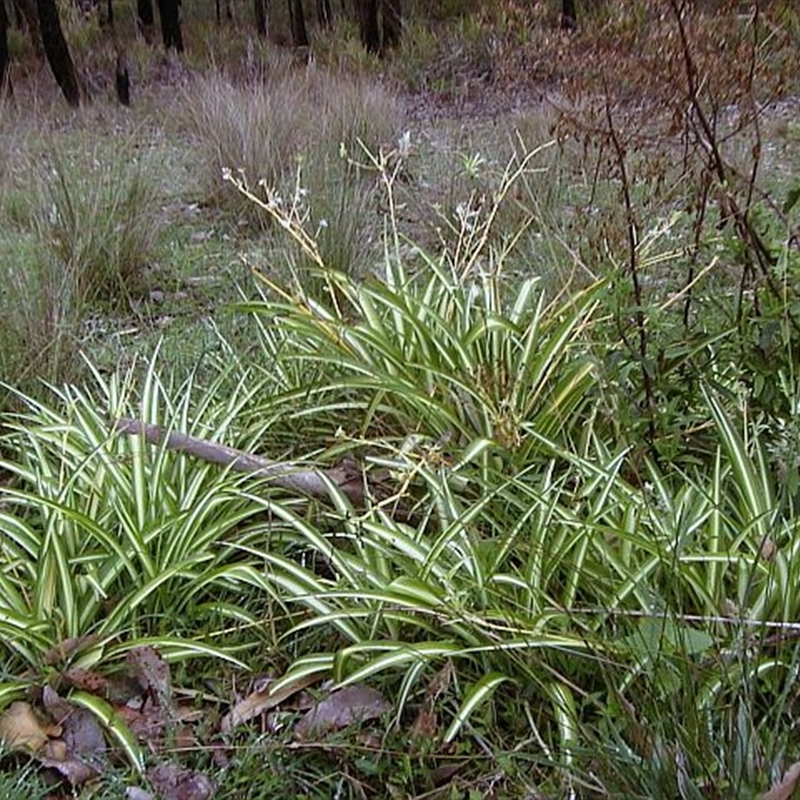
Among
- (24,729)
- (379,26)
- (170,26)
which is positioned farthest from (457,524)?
(170,26)

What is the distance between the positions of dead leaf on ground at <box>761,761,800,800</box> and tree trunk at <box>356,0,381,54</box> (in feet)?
40.5

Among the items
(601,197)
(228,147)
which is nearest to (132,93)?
(228,147)

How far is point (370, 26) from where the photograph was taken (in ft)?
43.0

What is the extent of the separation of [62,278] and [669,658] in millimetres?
2835

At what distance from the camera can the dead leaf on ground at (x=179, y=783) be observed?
70.4 inches

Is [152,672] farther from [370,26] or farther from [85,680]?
[370,26]

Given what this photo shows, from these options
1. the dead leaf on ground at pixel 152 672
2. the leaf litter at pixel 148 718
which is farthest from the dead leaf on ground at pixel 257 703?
the dead leaf on ground at pixel 152 672

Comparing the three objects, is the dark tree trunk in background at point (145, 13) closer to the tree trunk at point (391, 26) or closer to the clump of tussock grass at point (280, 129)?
the tree trunk at point (391, 26)

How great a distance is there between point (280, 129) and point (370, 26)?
25.7 ft

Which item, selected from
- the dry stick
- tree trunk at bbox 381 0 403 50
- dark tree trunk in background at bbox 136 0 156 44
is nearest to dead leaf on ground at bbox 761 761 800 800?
the dry stick

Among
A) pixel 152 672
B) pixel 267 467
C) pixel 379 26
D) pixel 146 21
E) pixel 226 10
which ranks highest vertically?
pixel 267 467

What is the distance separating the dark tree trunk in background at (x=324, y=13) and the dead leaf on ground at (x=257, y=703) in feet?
53.2

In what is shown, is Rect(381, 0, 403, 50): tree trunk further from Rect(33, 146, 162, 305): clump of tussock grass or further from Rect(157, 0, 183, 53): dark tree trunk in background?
Rect(33, 146, 162, 305): clump of tussock grass

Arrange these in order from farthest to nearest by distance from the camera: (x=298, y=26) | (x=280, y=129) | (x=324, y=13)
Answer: (x=324, y=13) → (x=298, y=26) → (x=280, y=129)
